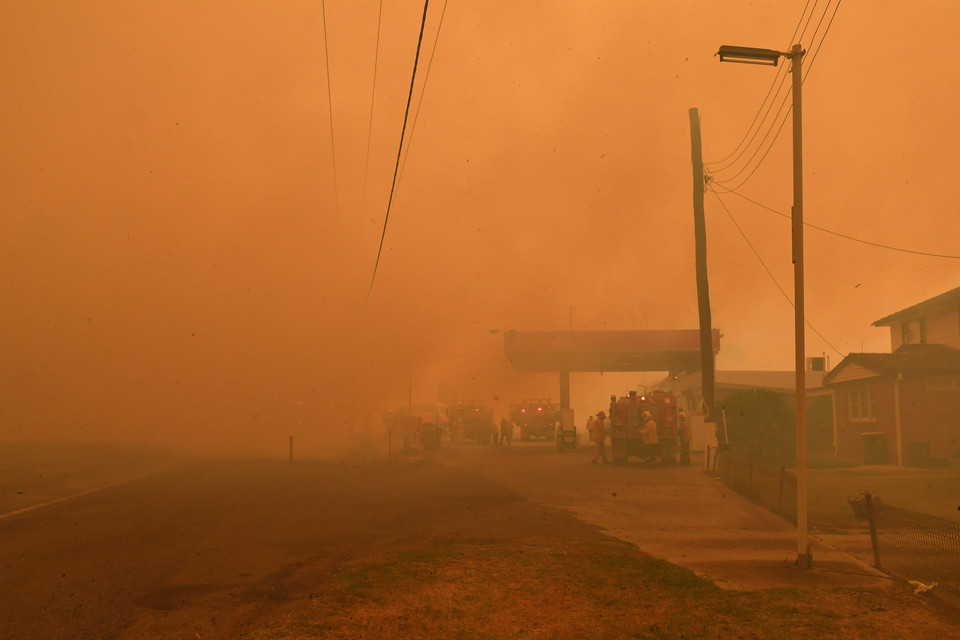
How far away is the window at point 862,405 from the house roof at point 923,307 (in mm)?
4360

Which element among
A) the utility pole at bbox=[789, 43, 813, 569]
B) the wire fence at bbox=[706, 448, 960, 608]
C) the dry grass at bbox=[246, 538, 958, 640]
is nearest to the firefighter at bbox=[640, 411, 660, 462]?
the utility pole at bbox=[789, 43, 813, 569]

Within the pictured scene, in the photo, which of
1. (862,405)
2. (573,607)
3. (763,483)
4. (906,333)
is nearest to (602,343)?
(906,333)

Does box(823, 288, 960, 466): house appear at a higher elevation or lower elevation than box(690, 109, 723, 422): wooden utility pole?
lower

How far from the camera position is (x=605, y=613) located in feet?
26.5

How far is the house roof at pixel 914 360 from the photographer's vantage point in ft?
94.7

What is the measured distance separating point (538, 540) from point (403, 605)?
15.0 feet

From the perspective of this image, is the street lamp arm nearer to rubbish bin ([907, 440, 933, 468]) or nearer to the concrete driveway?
the concrete driveway

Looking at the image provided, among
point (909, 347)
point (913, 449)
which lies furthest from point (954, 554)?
point (909, 347)

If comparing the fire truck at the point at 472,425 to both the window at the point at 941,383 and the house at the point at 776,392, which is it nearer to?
the house at the point at 776,392

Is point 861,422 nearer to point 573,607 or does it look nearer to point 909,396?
point 909,396

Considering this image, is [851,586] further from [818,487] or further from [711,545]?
[818,487]

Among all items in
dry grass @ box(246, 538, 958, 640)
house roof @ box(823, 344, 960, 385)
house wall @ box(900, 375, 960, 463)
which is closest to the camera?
dry grass @ box(246, 538, 958, 640)

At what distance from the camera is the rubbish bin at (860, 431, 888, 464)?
30078 millimetres

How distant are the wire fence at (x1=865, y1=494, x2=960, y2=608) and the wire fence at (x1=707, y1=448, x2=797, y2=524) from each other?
4.38 m
